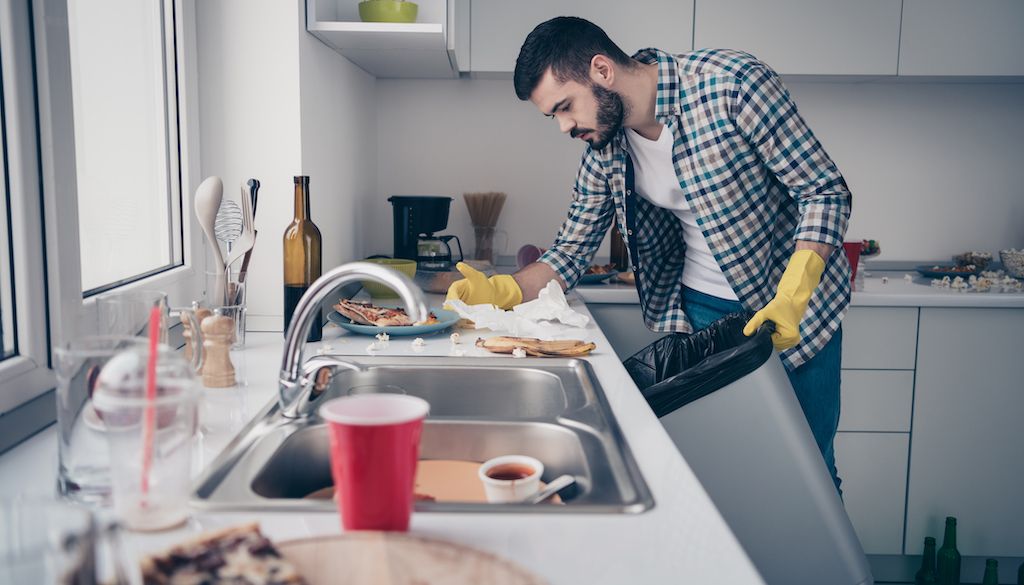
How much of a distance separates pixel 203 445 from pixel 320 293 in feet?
0.69

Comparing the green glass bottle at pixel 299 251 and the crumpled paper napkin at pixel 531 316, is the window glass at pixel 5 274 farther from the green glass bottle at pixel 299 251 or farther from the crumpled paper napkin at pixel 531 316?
the crumpled paper napkin at pixel 531 316

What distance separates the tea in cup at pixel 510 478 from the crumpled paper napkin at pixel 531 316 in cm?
65

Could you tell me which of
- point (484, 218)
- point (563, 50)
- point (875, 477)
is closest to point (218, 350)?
point (563, 50)

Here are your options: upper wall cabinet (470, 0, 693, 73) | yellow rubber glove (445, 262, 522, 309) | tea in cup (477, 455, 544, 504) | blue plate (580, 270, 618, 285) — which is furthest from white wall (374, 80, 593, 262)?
tea in cup (477, 455, 544, 504)

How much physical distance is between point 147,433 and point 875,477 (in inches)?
86.9

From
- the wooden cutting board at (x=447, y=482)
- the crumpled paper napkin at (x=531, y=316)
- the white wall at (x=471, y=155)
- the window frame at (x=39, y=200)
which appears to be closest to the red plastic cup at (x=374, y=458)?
the wooden cutting board at (x=447, y=482)

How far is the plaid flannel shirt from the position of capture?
1652 millimetres

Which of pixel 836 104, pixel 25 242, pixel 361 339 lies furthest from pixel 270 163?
pixel 836 104

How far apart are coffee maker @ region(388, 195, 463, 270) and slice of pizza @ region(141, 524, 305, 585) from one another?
188 centimetres

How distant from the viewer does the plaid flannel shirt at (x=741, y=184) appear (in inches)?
65.1

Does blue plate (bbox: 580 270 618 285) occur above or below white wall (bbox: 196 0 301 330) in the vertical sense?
below

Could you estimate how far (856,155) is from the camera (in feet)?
9.09

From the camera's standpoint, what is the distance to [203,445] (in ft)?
2.90

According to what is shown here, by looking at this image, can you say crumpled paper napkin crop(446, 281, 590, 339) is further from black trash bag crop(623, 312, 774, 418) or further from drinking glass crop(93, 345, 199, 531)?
drinking glass crop(93, 345, 199, 531)
